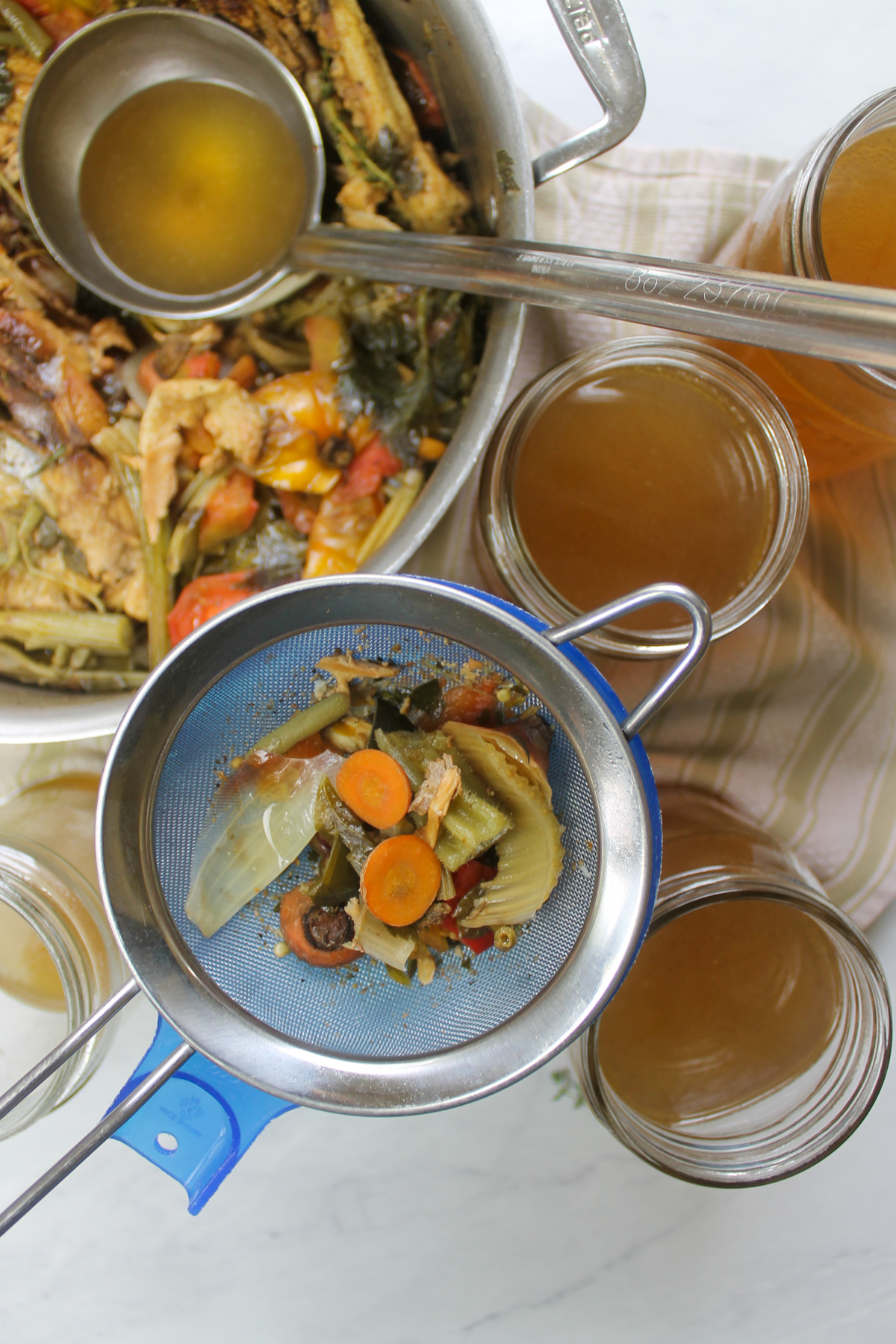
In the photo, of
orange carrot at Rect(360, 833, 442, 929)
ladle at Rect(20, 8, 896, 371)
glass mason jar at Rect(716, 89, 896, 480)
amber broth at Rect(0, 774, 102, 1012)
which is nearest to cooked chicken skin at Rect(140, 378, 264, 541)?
ladle at Rect(20, 8, 896, 371)

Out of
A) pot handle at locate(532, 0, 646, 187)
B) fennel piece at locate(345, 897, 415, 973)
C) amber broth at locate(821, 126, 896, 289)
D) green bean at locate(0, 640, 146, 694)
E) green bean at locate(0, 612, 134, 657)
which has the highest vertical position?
pot handle at locate(532, 0, 646, 187)

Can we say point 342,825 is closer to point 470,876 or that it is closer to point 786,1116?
point 470,876

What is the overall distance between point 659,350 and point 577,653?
0.36 m

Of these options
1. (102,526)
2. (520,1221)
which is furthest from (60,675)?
(520,1221)

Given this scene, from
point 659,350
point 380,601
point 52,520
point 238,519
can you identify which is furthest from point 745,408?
point 52,520

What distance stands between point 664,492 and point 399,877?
0.49 m

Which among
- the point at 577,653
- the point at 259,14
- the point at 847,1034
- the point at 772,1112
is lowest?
the point at 772,1112

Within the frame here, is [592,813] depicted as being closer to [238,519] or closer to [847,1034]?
[847,1034]

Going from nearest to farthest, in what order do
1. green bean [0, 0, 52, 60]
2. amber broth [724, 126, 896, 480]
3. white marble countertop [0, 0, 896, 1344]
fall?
1. amber broth [724, 126, 896, 480]
2. green bean [0, 0, 52, 60]
3. white marble countertop [0, 0, 896, 1344]

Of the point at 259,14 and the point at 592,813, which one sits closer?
the point at 592,813

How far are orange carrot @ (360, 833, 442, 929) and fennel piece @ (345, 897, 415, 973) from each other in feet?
0.06

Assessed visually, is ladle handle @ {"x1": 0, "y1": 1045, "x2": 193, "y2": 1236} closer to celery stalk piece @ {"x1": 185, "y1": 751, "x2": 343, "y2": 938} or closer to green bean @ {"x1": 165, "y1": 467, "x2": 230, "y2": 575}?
celery stalk piece @ {"x1": 185, "y1": 751, "x2": 343, "y2": 938}

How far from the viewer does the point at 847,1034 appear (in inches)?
36.6

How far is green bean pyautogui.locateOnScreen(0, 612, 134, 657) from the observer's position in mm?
978
